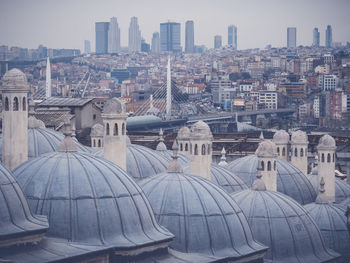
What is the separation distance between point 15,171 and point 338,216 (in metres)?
14.4

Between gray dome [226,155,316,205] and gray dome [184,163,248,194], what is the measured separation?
10.4ft

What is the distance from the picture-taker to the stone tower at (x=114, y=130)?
2930 cm

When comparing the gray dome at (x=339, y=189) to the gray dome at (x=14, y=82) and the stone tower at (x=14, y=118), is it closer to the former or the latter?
the stone tower at (x=14, y=118)

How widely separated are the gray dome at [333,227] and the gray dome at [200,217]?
856cm

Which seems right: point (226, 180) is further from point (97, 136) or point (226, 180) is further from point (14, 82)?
point (14, 82)

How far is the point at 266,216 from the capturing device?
31.5 metres

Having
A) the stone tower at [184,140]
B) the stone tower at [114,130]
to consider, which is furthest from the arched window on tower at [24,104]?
the stone tower at [184,140]

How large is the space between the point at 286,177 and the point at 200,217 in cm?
1332

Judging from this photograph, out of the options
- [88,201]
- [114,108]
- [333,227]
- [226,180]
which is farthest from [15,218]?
[333,227]

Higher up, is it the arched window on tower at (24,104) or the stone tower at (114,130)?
the arched window on tower at (24,104)

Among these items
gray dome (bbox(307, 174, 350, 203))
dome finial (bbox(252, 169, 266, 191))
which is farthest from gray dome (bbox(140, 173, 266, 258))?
gray dome (bbox(307, 174, 350, 203))

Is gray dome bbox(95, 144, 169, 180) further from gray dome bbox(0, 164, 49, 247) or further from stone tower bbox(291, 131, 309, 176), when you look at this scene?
gray dome bbox(0, 164, 49, 247)

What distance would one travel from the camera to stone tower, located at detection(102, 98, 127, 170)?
96.1ft

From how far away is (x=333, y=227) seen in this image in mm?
36375
